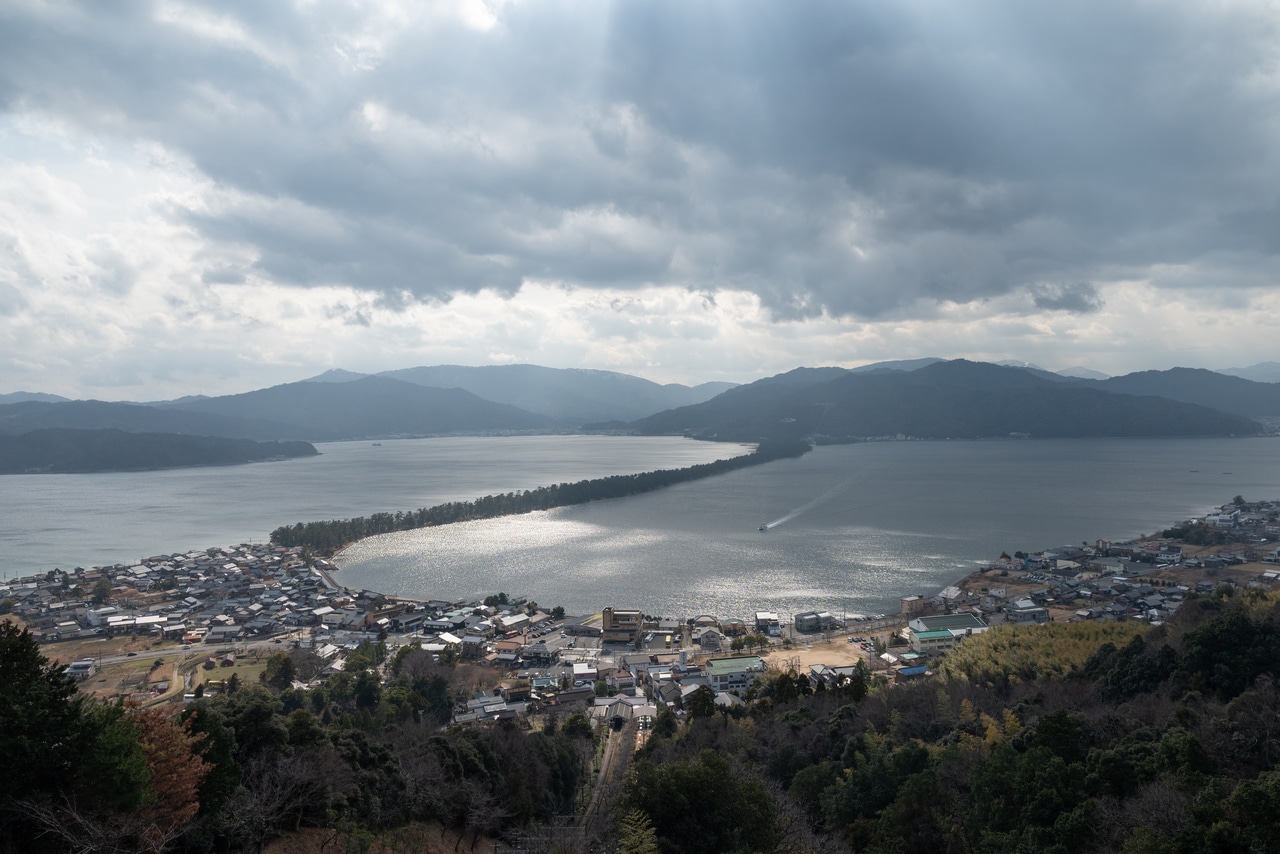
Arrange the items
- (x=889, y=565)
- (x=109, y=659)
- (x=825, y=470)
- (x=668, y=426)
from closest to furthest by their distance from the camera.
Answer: (x=109, y=659)
(x=889, y=565)
(x=825, y=470)
(x=668, y=426)

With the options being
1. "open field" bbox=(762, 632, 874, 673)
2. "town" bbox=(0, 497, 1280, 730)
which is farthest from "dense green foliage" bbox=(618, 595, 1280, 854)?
"open field" bbox=(762, 632, 874, 673)

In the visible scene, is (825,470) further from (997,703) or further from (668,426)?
(668,426)

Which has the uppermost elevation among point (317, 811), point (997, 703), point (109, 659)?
point (317, 811)

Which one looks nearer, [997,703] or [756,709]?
[997,703]

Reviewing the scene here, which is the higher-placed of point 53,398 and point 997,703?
point 53,398

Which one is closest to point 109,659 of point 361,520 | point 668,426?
point 361,520

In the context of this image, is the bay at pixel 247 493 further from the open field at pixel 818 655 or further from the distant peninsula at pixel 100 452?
the open field at pixel 818 655

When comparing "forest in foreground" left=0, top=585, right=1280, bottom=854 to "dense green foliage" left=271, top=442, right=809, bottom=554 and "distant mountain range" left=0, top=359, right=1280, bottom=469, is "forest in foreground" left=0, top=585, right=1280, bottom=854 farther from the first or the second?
"distant mountain range" left=0, top=359, right=1280, bottom=469
